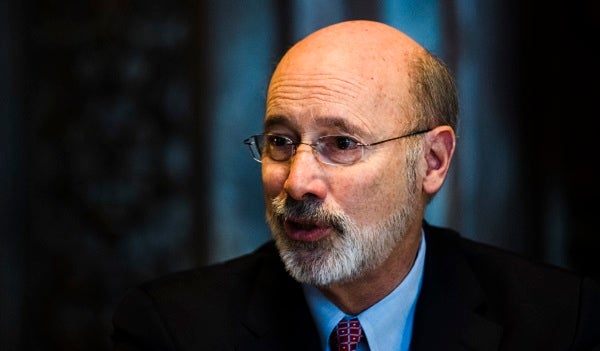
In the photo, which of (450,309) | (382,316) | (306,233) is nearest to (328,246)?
(306,233)

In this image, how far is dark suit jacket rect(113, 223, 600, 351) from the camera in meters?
2.36

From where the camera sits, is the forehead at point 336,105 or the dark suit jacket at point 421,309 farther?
the dark suit jacket at point 421,309

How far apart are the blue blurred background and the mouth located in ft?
2.70

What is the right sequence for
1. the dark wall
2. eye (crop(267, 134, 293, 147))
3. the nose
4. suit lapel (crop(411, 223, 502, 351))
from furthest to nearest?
the dark wall
suit lapel (crop(411, 223, 502, 351))
eye (crop(267, 134, 293, 147))
the nose

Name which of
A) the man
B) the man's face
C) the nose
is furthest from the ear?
the nose

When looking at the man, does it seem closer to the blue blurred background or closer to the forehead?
the forehead

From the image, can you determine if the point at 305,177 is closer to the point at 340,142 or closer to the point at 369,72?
the point at 340,142

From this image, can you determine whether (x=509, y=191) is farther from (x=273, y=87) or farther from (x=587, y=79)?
(x=273, y=87)

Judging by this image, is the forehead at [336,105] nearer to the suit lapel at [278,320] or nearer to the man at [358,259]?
the man at [358,259]

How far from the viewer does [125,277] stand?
3.09 m

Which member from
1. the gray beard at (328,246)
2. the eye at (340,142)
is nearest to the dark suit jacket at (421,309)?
the gray beard at (328,246)

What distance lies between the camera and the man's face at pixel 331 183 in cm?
220

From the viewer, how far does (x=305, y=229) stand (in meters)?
2.23

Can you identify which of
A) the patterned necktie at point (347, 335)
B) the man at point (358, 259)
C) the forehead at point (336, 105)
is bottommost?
the patterned necktie at point (347, 335)
